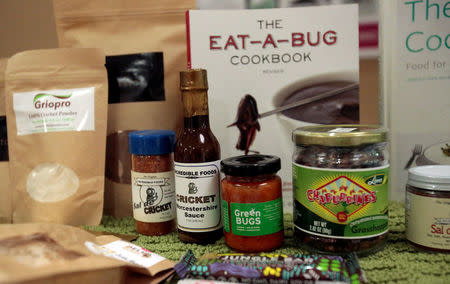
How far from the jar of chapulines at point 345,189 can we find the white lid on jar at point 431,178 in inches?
1.9

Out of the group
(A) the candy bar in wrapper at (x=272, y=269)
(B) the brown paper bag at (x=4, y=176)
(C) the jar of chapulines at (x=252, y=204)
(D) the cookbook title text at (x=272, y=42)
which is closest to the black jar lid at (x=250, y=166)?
(C) the jar of chapulines at (x=252, y=204)

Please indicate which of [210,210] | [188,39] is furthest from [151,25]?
[210,210]

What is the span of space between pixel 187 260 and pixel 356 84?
1.43 feet

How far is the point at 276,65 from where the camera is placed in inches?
30.2

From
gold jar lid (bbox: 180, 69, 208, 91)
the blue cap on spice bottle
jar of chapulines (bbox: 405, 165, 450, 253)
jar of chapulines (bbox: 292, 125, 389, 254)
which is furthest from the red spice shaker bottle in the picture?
jar of chapulines (bbox: 405, 165, 450, 253)

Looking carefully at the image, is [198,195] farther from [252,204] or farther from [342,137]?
[342,137]

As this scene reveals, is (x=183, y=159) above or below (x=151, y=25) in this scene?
below

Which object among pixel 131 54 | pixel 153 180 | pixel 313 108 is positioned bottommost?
pixel 153 180

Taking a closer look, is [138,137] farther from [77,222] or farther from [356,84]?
[356,84]

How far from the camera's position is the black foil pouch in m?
0.80

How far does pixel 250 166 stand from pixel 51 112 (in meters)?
0.41

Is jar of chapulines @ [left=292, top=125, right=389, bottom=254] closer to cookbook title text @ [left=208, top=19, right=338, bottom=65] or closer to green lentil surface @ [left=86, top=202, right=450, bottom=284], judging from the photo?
green lentil surface @ [left=86, top=202, right=450, bottom=284]

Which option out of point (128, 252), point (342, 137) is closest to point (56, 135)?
point (128, 252)

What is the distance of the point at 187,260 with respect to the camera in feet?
1.88
